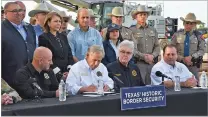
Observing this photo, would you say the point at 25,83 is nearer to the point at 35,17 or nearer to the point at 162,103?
the point at 162,103

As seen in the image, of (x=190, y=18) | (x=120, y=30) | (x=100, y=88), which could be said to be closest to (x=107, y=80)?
(x=100, y=88)

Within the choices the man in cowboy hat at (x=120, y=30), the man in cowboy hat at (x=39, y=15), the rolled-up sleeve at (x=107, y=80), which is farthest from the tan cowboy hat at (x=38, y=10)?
the rolled-up sleeve at (x=107, y=80)

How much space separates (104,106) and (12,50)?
1.18 metres

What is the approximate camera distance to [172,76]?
3.91m

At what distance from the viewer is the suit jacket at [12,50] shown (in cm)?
340

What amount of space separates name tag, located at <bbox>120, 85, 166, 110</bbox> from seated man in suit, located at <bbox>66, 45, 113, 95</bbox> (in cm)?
52

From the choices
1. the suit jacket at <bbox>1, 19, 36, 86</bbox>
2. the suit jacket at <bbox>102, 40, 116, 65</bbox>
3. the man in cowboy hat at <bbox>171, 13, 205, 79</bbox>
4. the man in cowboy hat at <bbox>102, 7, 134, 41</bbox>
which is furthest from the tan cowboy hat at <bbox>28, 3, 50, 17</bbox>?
the man in cowboy hat at <bbox>171, 13, 205, 79</bbox>

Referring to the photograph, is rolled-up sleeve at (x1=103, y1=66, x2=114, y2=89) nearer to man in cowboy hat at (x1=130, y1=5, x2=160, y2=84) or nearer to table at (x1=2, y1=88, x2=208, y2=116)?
table at (x1=2, y1=88, x2=208, y2=116)

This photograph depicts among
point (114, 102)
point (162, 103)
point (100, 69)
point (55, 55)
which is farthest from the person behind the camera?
point (55, 55)

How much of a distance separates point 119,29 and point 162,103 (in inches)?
72.7

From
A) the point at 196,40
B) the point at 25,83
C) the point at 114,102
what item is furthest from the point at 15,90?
the point at 196,40

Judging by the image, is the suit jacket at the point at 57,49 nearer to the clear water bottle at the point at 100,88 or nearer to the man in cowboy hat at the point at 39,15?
the man in cowboy hat at the point at 39,15

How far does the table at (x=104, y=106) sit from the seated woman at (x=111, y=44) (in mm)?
1260

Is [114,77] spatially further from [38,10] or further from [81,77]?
[38,10]
